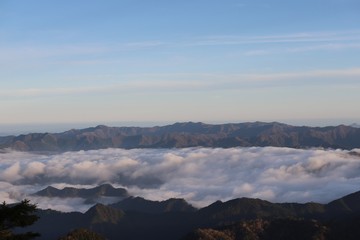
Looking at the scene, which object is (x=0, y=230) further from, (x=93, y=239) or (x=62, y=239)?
(x=62, y=239)

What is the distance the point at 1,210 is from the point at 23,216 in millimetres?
1529

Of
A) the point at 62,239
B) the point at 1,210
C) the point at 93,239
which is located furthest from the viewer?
the point at 62,239

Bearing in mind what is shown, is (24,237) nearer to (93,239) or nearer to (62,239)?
(93,239)

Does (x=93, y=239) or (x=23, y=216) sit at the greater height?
(x=23, y=216)

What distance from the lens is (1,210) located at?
35844mm

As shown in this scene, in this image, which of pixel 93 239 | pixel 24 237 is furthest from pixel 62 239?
pixel 24 237

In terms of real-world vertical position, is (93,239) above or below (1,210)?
below

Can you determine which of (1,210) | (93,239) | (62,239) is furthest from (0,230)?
(62,239)

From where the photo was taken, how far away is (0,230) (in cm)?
3625

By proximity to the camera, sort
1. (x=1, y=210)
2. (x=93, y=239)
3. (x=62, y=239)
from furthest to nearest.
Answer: (x=62, y=239) → (x=93, y=239) → (x=1, y=210)

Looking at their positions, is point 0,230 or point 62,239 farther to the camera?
point 62,239

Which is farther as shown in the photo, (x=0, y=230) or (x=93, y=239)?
(x=93, y=239)

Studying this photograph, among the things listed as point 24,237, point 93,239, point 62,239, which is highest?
point 24,237

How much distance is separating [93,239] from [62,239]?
42113 millimetres
